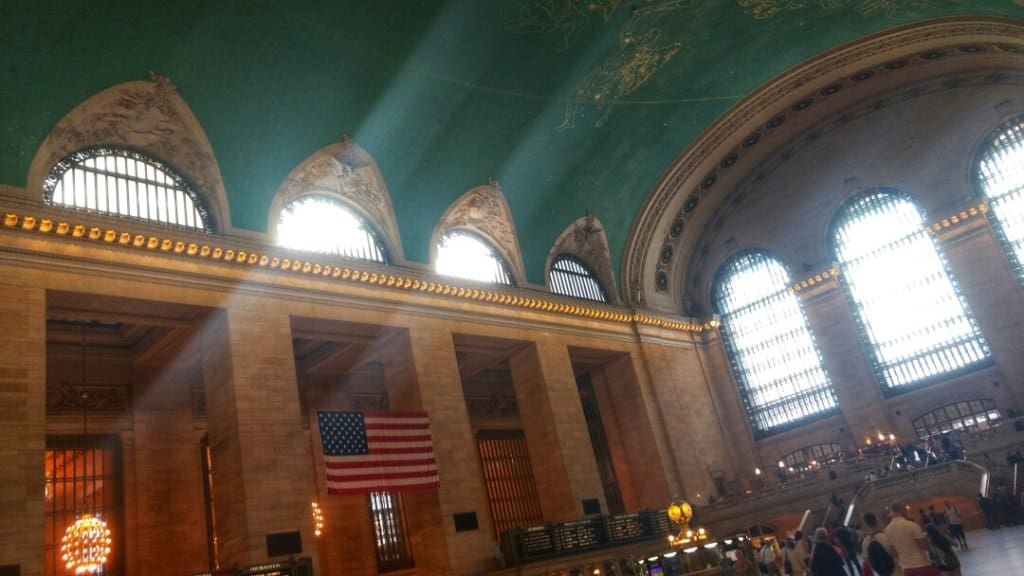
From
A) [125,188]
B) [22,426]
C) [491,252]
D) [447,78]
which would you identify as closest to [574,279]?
[491,252]

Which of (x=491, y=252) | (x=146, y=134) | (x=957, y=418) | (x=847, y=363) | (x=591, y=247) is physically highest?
(x=146, y=134)

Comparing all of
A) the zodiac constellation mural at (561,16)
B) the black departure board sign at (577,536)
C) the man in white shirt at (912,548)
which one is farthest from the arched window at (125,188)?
the man in white shirt at (912,548)

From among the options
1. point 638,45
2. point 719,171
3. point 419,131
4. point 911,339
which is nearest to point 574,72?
point 638,45

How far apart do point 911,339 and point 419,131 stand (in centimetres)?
1640

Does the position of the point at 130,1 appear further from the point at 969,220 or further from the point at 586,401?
the point at 969,220

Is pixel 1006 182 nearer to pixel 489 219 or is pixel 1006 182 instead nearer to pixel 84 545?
pixel 489 219

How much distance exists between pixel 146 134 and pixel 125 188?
3.83 ft

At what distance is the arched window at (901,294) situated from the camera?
74.6 feet

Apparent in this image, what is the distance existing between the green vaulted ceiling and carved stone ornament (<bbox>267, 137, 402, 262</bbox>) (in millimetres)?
237

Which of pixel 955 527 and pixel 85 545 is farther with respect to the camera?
pixel 955 527

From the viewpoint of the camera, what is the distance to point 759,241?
26375 mm

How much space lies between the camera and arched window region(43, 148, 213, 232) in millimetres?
13539

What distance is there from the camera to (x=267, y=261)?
15.2 meters

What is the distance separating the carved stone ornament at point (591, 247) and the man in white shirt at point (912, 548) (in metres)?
16.4
